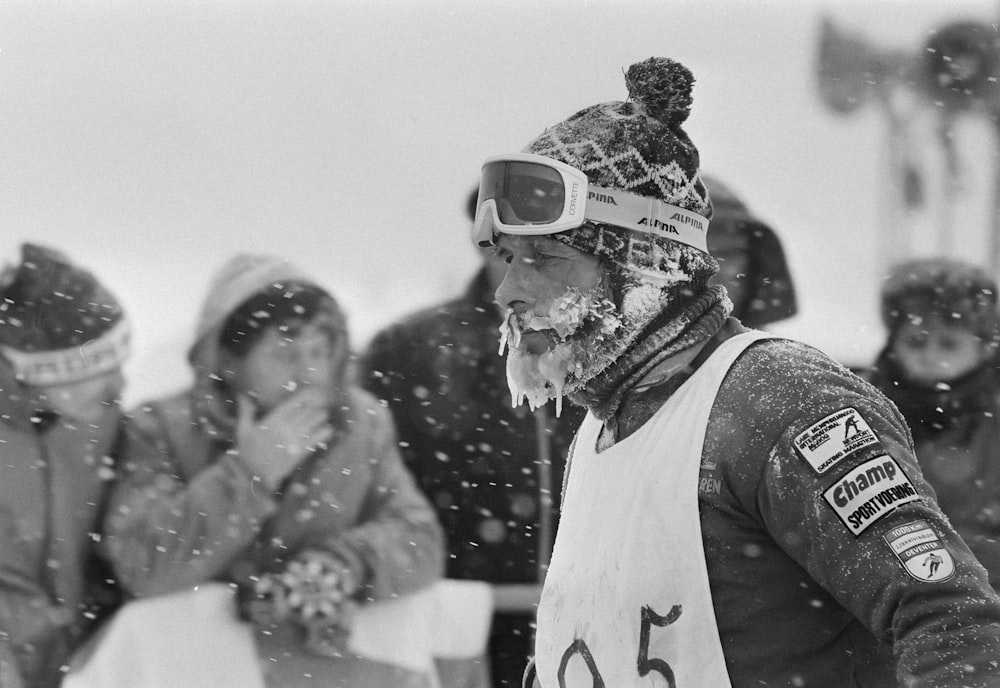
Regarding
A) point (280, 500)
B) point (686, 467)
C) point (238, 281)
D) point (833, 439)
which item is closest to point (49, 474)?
point (280, 500)

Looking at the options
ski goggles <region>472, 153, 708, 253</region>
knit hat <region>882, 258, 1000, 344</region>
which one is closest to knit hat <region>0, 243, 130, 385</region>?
ski goggles <region>472, 153, 708, 253</region>

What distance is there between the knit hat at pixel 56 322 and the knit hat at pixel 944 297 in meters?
2.94

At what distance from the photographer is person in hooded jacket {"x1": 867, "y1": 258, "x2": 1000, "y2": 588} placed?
432 centimetres

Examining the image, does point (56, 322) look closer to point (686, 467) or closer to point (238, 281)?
point (238, 281)

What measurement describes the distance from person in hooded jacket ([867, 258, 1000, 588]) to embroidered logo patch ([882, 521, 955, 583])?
2.76 m

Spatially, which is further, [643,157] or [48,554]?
[48,554]

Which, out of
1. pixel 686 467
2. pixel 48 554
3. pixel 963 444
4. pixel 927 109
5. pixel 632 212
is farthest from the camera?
pixel 927 109

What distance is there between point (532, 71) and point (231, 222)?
139cm

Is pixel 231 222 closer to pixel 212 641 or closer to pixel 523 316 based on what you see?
pixel 212 641

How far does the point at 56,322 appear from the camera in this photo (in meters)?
4.39

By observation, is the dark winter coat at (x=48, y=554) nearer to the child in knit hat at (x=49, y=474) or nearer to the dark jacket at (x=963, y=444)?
the child in knit hat at (x=49, y=474)

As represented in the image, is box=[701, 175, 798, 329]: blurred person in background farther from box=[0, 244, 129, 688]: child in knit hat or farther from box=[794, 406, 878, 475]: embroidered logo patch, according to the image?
box=[794, 406, 878, 475]: embroidered logo patch

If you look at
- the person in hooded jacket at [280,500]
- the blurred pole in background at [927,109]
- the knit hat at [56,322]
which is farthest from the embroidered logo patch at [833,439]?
the blurred pole in background at [927,109]

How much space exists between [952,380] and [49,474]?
3.24 m
